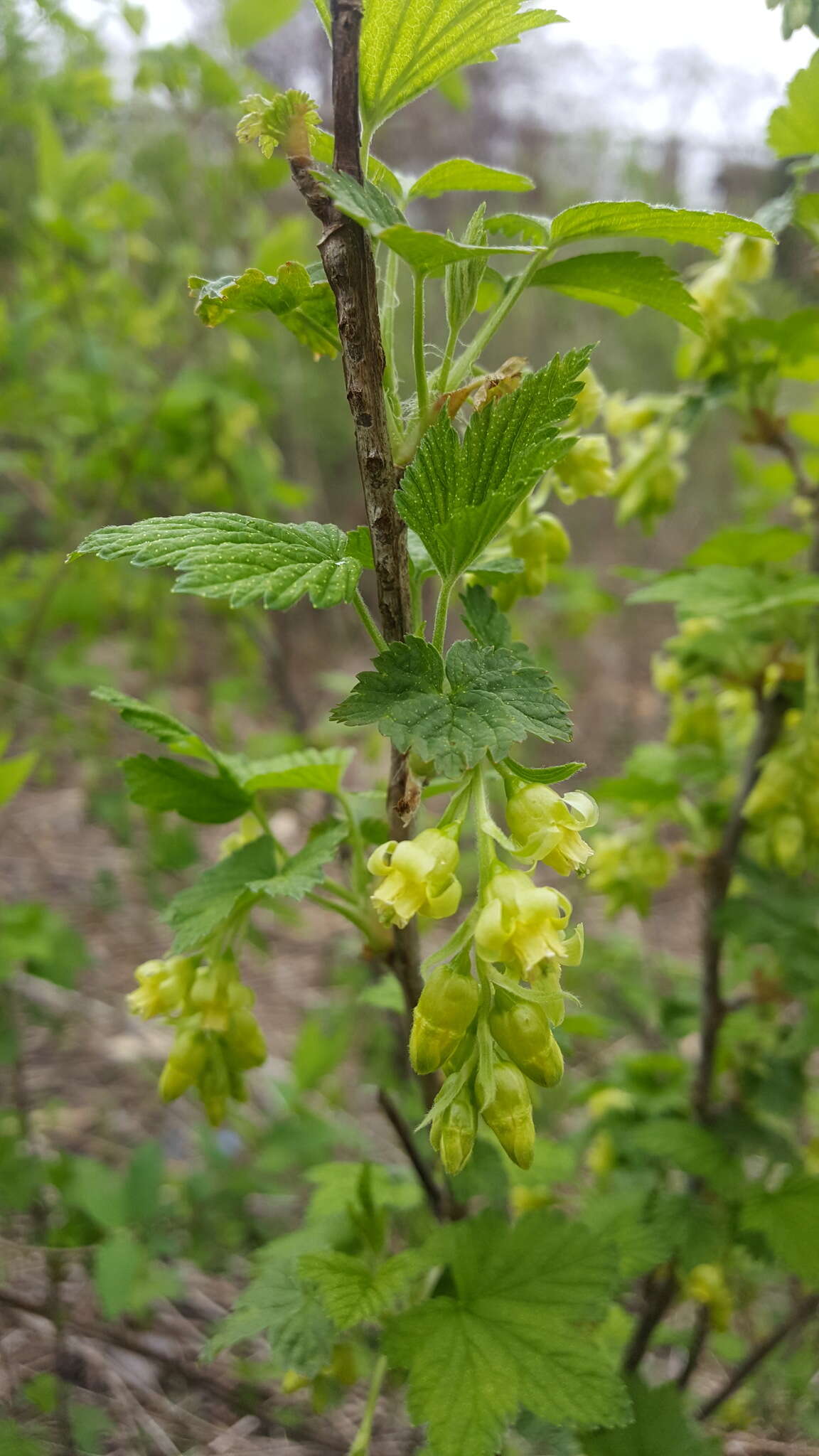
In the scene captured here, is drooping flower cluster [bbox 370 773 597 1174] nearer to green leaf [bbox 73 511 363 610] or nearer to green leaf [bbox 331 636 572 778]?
green leaf [bbox 331 636 572 778]

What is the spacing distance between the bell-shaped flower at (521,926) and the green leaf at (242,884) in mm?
169

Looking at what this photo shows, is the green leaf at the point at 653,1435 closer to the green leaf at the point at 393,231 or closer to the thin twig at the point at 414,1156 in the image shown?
the thin twig at the point at 414,1156

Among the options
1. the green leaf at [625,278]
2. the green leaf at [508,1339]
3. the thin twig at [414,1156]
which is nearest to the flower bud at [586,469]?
the green leaf at [625,278]

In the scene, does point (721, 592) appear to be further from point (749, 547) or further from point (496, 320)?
point (496, 320)

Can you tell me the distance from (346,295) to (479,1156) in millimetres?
881

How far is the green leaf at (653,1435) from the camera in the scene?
94 centimetres

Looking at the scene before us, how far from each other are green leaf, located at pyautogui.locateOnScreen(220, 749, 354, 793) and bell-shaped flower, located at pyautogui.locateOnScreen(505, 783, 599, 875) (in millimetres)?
245

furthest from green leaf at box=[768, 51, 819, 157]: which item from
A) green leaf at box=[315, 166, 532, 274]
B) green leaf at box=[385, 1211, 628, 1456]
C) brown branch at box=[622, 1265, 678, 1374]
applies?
brown branch at box=[622, 1265, 678, 1374]

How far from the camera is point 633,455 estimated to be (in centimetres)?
152

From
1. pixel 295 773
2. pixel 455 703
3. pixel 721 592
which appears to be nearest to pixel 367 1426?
pixel 295 773

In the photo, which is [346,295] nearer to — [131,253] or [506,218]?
[506,218]

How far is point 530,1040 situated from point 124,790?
107 inches

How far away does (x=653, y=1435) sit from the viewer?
37.9 inches

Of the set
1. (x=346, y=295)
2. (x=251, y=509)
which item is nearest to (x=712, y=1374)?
(x=346, y=295)
